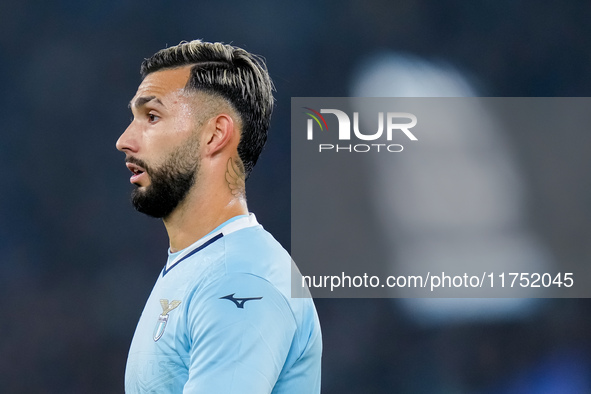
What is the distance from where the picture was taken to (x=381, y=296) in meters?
3.98

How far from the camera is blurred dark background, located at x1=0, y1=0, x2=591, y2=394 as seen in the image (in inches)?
156

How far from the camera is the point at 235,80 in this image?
73.9 inches

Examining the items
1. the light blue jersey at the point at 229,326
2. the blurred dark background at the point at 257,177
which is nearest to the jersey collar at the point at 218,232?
the light blue jersey at the point at 229,326

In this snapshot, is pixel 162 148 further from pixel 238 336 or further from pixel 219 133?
pixel 238 336

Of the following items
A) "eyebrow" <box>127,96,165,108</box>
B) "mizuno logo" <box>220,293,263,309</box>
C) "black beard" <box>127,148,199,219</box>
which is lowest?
"mizuno logo" <box>220,293,263,309</box>

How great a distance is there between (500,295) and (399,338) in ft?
2.10

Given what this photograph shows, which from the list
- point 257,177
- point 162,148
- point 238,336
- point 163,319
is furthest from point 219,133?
point 257,177

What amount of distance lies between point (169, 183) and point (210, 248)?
219 millimetres

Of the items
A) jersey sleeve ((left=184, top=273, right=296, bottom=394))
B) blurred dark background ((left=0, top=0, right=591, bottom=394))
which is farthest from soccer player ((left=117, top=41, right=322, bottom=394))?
blurred dark background ((left=0, top=0, right=591, bottom=394))

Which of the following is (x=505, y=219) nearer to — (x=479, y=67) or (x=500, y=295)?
(x=500, y=295)

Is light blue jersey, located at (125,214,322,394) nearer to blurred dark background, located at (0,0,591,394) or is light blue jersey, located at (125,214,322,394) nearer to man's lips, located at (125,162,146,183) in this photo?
man's lips, located at (125,162,146,183)

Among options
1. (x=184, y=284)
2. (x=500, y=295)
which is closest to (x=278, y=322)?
(x=184, y=284)

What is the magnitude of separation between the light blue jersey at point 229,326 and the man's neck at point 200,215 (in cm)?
3

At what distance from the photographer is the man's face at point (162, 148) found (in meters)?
1.74
